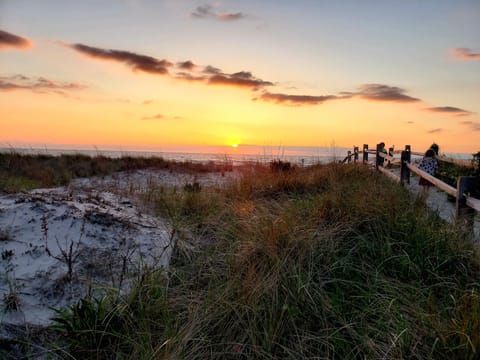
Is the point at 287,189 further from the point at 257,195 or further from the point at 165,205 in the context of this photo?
the point at 165,205

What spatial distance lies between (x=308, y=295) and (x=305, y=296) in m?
0.03

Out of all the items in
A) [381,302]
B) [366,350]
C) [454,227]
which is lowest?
[366,350]

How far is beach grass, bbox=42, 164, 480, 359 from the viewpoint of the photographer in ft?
Result: 8.53

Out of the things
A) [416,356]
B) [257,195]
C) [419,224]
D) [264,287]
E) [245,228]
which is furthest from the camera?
[257,195]

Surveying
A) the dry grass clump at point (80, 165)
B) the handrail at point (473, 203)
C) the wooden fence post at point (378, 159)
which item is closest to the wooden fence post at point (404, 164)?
the wooden fence post at point (378, 159)

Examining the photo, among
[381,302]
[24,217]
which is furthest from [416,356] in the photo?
[24,217]

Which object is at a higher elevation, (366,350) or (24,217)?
(24,217)

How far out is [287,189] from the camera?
25.0 feet

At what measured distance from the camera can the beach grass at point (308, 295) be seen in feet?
8.53

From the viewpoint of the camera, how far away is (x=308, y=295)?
122 inches

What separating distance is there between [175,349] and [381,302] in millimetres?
1589

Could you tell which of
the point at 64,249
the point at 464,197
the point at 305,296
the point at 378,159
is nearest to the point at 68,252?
the point at 64,249

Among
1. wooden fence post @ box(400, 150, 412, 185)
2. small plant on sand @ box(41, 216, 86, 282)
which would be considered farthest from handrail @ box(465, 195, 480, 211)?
small plant on sand @ box(41, 216, 86, 282)

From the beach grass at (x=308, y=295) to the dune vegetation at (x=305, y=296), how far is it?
0.04 feet
